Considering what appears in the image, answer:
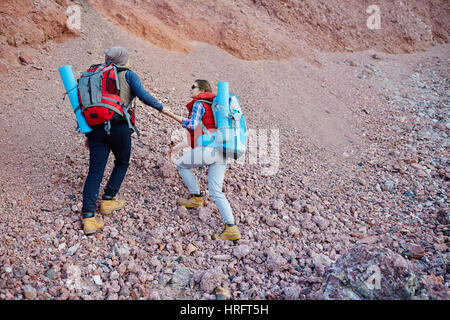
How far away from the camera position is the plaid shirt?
343cm

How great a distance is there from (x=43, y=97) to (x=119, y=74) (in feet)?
9.20

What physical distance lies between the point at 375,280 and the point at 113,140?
2.77 meters

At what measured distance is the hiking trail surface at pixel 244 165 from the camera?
3.24m

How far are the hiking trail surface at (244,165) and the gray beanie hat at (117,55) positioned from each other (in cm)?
161

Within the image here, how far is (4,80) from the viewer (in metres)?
5.53

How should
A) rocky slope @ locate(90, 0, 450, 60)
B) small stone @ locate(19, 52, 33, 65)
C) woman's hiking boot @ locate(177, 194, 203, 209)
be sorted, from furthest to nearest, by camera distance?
rocky slope @ locate(90, 0, 450, 60) < small stone @ locate(19, 52, 33, 65) < woman's hiking boot @ locate(177, 194, 203, 209)

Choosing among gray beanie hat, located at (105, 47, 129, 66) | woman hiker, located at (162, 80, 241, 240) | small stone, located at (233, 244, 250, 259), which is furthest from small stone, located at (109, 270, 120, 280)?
gray beanie hat, located at (105, 47, 129, 66)

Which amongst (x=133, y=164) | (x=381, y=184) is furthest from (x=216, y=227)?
(x=381, y=184)

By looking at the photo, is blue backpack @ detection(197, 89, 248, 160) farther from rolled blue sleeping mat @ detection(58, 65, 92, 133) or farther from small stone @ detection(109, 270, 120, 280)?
small stone @ detection(109, 270, 120, 280)

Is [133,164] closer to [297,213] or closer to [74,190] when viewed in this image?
[74,190]

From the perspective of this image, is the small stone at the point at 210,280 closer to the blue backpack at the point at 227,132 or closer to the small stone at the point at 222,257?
the small stone at the point at 222,257

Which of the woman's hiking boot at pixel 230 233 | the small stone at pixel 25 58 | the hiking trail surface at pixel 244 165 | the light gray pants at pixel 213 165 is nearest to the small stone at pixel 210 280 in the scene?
the hiking trail surface at pixel 244 165

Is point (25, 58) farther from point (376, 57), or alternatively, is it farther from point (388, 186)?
point (376, 57)

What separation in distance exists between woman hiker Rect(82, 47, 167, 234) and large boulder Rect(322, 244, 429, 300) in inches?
94.6
